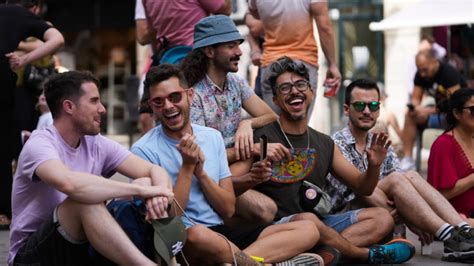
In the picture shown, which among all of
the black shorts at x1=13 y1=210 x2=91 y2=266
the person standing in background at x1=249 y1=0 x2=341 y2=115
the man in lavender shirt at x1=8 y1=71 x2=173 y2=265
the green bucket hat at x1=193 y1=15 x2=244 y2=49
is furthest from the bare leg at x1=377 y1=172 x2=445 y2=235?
the black shorts at x1=13 y1=210 x2=91 y2=266

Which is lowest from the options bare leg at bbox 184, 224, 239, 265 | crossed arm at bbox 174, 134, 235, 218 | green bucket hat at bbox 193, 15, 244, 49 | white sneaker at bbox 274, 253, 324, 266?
white sneaker at bbox 274, 253, 324, 266

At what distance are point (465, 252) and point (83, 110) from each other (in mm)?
2689

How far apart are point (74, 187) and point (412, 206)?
8.60 ft

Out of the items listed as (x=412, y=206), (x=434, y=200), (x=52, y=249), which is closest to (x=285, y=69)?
(x=412, y=206)

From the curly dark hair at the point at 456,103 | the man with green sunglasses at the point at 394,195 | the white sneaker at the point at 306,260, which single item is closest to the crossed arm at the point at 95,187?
the white sneaker at the point at 306,260

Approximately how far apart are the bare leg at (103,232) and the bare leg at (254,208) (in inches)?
50.0

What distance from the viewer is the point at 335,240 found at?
7.62 meters

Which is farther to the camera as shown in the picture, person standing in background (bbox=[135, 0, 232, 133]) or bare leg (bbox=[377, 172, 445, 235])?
person standing in background (bbox=[135, 0, 232, 133])

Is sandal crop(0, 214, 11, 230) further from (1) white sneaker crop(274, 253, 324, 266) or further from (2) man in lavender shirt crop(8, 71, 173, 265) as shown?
(1) white sneaker crop(274, 253, 324, 266)

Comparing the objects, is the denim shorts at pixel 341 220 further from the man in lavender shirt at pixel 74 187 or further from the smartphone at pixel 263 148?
the man in lavender shirt at pixel 74 187

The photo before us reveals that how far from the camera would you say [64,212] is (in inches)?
254

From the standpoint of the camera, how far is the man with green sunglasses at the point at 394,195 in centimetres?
811

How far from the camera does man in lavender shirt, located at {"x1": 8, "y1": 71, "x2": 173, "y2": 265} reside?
6.41 meters

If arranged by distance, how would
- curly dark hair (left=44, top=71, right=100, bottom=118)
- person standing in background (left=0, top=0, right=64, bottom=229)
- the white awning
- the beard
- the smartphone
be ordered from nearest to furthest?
curly dark hair (left=44, top=71, right=100, bottom=118), the smartphone, the beard, person standing in background (left=0, top=0, right=64, bottom=229), the white awning
